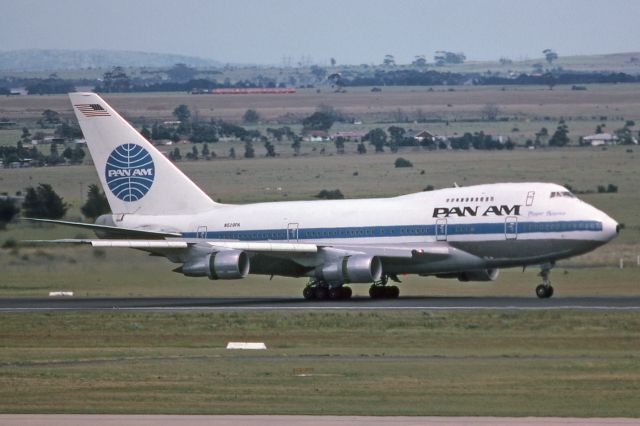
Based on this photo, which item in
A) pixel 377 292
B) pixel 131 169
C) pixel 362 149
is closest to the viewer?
pixel 377 292

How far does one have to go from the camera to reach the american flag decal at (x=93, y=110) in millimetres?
58812

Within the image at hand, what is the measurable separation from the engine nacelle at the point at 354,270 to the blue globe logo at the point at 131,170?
29.9 feet

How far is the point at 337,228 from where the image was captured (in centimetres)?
5509

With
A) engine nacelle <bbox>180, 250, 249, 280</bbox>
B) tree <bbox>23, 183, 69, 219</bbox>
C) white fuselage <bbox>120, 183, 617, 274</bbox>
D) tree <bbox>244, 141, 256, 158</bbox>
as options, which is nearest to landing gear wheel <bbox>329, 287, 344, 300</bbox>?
white fuselage <bbox>120, 183, 617, 274</bbox>

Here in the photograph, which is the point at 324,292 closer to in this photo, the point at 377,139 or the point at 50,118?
the point at 50,118

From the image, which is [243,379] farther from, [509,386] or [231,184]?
[231,184]

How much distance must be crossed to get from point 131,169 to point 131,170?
0.13 feet

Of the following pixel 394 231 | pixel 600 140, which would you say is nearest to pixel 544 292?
pixel 394 231

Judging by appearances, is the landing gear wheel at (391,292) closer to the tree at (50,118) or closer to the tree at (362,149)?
the tree at (50,118)

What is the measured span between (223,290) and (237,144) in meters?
120

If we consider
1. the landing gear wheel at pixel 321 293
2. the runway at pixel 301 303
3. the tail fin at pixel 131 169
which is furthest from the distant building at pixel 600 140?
the runway at pixel 301 303

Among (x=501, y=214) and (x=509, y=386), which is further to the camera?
(x=501, y=214)

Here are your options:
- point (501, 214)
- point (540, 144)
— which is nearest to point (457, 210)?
point (501, 214)

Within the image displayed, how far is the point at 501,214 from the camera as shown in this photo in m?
52.3
